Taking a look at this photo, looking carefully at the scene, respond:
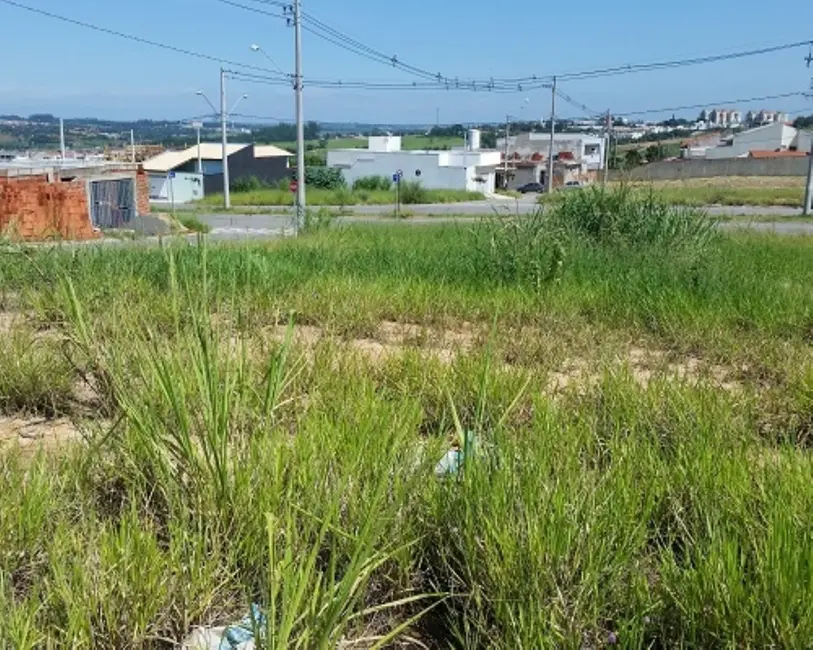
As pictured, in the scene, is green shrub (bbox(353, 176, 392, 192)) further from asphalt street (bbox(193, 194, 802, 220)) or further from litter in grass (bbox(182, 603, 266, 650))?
litter in grass (bbox(182, 603, 266, 650))

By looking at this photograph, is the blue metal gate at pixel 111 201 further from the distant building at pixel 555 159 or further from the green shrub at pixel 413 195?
the distant building at pixel 555 159

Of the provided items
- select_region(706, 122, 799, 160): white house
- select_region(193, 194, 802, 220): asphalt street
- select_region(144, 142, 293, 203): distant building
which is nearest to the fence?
select_region(193, 194, 802, 220): asphalt street

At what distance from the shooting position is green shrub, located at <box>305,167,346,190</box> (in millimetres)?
72062

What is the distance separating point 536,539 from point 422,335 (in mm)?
3528

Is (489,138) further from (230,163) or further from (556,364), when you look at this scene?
(556,364)

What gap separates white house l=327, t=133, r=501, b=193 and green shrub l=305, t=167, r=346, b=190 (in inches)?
70.3

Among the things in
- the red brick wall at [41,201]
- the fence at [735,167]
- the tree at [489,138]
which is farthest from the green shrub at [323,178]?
the tree at [489,138]

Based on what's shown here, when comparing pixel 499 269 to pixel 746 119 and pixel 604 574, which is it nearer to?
pixel 604 574

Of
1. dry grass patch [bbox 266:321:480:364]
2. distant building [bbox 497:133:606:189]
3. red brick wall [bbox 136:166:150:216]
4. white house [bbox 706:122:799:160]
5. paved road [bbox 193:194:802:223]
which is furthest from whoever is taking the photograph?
white house [bbox 706:122:799:160]

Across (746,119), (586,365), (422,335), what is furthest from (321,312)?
(746,119)

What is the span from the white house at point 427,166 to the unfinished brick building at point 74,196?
39260 millimetres

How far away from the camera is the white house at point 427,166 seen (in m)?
71.1

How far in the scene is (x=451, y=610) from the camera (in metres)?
2.00

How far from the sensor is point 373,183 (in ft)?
227
